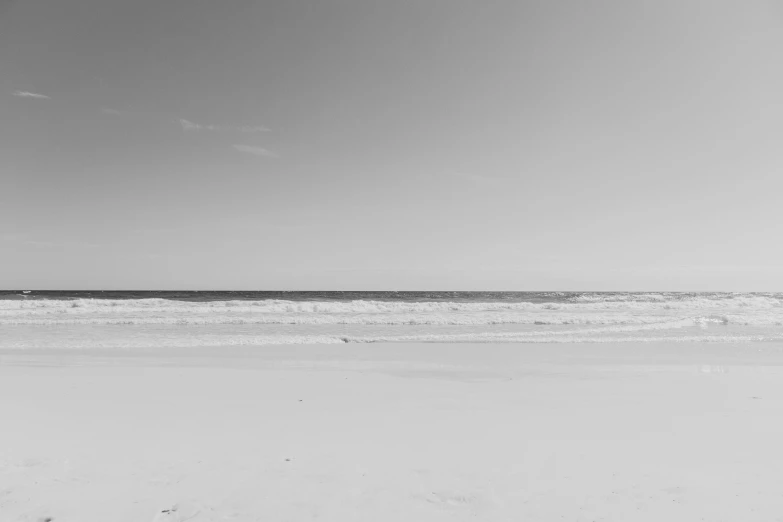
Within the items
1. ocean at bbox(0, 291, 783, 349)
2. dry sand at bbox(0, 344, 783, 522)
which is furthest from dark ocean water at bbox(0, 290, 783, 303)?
dry sand at bbox(0, 344, 783, 522)

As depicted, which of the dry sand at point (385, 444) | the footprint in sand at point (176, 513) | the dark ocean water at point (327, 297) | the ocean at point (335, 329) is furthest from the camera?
the dark ocean water at point (327, 297)

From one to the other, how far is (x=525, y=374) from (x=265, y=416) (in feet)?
19.4

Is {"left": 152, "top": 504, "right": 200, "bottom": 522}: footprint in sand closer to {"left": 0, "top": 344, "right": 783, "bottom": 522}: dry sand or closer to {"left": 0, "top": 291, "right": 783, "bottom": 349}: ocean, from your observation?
{"left": 0, "top": 344, "right": 783, "bottom": 522}: dry sand

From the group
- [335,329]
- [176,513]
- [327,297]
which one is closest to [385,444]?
[176,513]

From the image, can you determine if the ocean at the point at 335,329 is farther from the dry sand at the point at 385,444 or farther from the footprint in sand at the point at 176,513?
the footprint in sand at the point at 176,513

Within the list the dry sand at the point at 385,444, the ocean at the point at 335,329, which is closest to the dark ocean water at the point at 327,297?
the ocean at the point at 335,329

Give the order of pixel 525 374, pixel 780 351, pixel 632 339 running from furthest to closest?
pixel 632 339, pixel 780 351, pixel 525 374

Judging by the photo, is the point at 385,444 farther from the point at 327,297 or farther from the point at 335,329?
the point at 327,297

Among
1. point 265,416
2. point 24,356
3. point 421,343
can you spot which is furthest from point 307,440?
point 24,356

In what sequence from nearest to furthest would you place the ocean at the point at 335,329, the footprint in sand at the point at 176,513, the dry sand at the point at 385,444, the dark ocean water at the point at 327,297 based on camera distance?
the footprint in sand at the point at 176,513
the dry sand at the point at 385,444
the ocean at the point at 335,329
the dark ocean water at the point at 327,297

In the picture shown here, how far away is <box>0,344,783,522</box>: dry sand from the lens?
12.1 ft

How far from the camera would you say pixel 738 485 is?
4.11m

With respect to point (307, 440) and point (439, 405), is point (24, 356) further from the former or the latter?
point (439, 405)

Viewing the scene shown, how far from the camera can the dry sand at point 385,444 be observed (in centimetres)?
368
